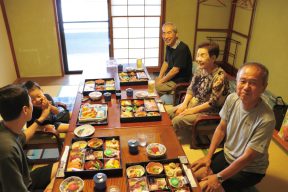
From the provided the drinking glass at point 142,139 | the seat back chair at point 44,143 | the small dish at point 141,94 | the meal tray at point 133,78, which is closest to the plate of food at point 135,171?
the drinking glass at point 142,139

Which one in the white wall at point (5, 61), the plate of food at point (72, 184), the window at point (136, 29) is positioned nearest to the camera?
the plate of food at point (72, 184)

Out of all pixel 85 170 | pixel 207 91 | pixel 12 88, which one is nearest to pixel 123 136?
pixel 85 170

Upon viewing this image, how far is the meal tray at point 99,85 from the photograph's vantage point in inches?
104

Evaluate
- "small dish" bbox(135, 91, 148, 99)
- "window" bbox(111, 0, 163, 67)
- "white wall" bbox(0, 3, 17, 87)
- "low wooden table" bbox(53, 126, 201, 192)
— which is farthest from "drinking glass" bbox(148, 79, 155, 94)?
"white wall" bbox(0, 3, 17, 87)

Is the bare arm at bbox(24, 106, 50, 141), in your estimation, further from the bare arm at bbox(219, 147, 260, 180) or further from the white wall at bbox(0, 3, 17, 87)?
the white wall at bbox(0, 3, 17, 87)

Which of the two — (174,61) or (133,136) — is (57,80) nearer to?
(174,61)

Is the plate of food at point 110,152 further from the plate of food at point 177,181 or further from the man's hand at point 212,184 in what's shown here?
the man's hand at point 212,184

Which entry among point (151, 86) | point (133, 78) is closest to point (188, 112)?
point (151, 86)

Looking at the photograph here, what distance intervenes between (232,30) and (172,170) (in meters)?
4.08

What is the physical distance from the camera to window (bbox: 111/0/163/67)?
4.86m

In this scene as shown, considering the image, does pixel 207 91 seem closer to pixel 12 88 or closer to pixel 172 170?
pixel 172 170

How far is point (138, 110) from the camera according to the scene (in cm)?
226

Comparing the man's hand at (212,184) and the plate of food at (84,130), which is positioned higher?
the plate of food at (84,130)

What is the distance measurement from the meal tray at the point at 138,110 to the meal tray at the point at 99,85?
0.33 metres
